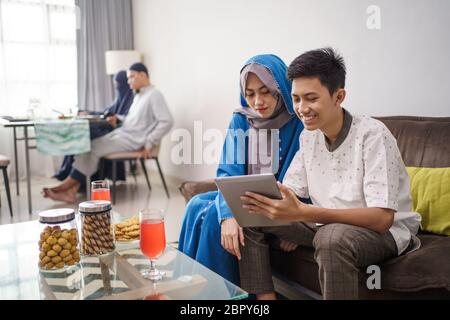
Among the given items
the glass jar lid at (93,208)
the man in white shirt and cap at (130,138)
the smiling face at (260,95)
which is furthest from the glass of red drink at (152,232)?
the man in white shirt and cap at (130,138)

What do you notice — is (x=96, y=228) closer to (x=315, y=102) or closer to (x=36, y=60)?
(x=315, y=102)

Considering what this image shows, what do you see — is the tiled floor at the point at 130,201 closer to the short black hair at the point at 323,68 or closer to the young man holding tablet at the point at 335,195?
the young man holding tablet at the point at 335,195

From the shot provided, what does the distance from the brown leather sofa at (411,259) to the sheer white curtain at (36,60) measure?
323 cm

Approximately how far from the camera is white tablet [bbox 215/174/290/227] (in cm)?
129

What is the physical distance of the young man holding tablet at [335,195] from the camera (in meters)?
→ 1.29

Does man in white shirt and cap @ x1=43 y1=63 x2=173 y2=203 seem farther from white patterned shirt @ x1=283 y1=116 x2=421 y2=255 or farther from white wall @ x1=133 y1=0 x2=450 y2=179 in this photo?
white patterned shirt @ x1=283 y1=116 x2=421 y2=255

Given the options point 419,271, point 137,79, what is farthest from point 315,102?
point 137,79

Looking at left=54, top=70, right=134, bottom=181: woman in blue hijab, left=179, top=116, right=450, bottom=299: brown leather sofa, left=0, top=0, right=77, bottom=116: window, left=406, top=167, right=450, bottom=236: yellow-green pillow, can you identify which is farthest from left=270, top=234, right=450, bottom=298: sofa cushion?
left=0, top=0, right=77, bottom=116: window

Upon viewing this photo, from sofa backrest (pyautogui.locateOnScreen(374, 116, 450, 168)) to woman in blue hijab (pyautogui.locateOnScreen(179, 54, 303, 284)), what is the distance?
44 cm

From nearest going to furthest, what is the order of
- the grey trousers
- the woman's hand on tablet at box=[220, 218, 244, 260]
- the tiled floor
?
1. the grey trousers
2. the woman's hand on tablet at box=[220, 218, 244, 260]
3. the tiled floor

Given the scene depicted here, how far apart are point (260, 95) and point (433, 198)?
0.75 m

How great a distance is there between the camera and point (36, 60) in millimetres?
4719

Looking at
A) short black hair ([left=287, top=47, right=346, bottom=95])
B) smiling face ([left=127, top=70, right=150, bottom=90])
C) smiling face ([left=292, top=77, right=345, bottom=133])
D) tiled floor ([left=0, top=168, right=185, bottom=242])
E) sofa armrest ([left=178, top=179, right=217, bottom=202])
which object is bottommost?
tiled floor ([left=0, top=168, right=185, bottom=242])
